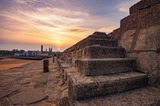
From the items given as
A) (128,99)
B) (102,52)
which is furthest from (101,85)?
(102,52)

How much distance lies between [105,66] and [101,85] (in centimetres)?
37

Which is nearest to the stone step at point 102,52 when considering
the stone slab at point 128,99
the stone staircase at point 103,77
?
the stone staircase at point 103,77

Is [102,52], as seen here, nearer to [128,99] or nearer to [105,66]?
[105,66]

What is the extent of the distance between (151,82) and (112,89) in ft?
2.16

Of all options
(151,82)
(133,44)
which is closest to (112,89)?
(151,82)

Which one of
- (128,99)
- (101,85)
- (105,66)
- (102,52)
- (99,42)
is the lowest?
(128,99)

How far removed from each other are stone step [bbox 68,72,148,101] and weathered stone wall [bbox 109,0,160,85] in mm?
199

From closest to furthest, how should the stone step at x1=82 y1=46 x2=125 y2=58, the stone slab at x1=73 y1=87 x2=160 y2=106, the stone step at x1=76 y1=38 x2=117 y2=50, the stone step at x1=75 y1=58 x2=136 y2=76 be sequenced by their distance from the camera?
the stone slab at x1=73 y1=87 x2=160 y2=106 < the stone step at x1=75 y1=58 x2=136 y2=76 < the stone step at x1=82 y1=46 x2=125 y2=58 < the stone step at x1=76 y1=38 x2=117 y2=50

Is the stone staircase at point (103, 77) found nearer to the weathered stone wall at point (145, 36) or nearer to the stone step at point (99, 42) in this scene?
the weathered stone wall at point (145, 36)

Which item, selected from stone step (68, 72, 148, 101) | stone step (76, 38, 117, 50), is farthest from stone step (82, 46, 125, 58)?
stone step (68, 72, 148, 101)

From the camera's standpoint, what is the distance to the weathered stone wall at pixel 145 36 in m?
1.46

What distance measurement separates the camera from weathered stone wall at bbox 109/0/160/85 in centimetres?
146

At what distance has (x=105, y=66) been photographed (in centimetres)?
154

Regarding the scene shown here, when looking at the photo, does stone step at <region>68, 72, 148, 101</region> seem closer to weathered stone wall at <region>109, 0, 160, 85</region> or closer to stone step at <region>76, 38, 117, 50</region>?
weathered stone wall at <region>109, 0, 160, 85</region>
